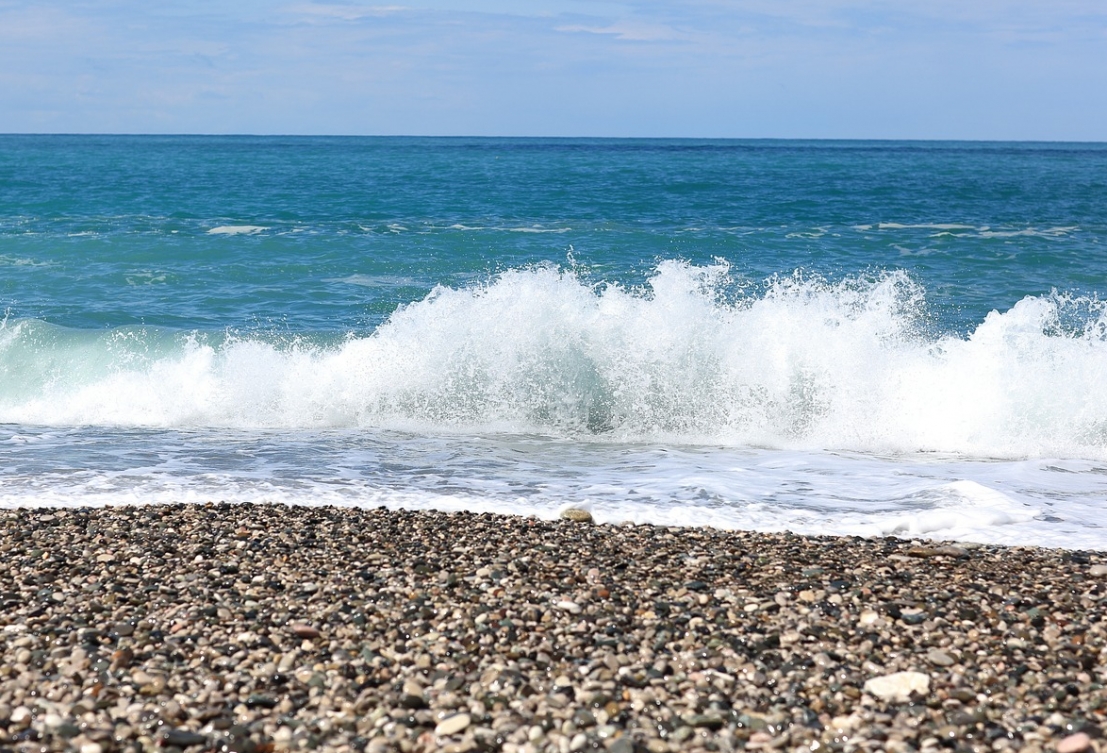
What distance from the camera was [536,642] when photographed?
160 inches

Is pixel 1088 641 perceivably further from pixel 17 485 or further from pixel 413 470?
pixel 17 485

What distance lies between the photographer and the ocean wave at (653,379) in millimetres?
9281

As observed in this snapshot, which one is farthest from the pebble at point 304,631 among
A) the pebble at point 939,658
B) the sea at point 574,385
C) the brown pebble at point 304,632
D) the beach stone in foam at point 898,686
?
the sea at point 574,385

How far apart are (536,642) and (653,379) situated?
612cm

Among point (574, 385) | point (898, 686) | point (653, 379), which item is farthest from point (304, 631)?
point (653, 379)

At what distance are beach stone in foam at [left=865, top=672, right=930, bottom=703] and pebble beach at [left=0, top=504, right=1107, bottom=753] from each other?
0.01m

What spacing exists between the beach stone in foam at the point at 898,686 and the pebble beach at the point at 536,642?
1 cm

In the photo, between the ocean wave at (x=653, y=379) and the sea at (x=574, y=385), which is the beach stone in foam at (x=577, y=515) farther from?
the ocean wave at (x=653, y=379)

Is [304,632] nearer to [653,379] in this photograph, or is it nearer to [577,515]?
[577,515]

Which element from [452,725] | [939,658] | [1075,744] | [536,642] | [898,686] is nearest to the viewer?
[1075,744]

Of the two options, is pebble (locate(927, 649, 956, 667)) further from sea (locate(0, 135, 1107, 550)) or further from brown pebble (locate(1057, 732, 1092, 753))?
sea (locate(0, 135, 1107, 550))

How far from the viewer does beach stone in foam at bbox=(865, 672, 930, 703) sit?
3.63m

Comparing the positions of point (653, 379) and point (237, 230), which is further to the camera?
point (237, 230)

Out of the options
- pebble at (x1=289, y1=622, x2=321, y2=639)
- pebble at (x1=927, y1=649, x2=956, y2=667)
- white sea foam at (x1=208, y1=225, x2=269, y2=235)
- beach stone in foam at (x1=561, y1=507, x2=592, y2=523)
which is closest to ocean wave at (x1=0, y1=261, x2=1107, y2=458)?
beach stone in foam at (x1=561, y1=507, x2=592, y2=523)
